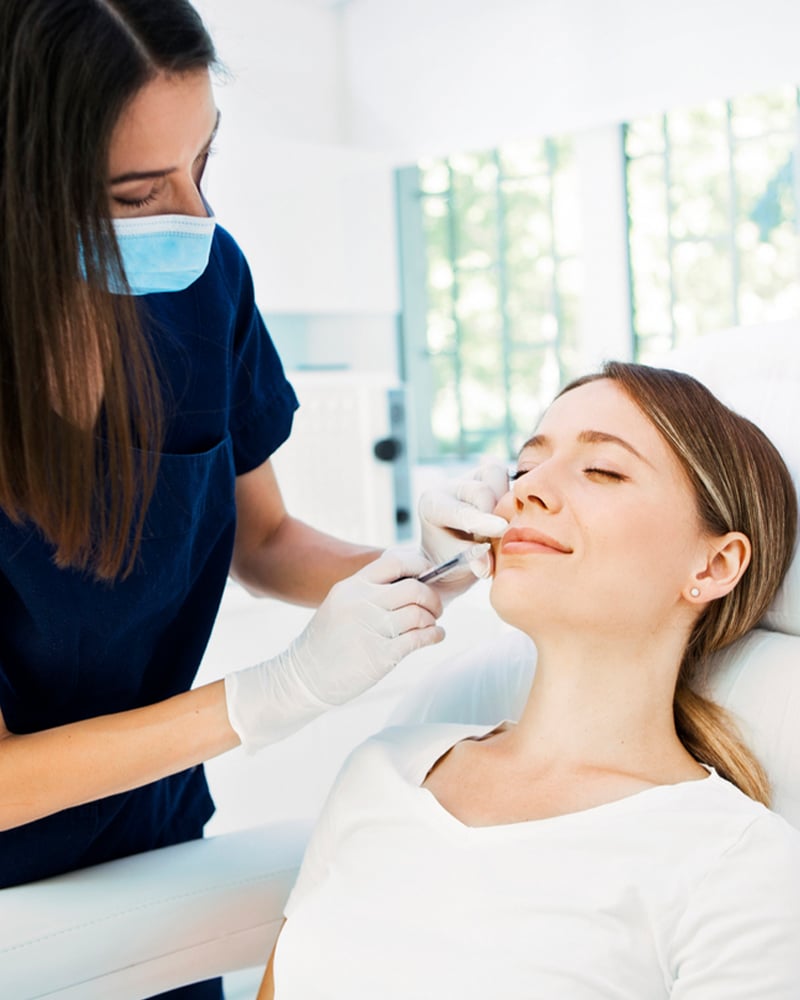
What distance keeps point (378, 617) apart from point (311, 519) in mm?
2191

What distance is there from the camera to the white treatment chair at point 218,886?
1.19m

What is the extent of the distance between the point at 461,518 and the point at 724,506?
287 millimetres

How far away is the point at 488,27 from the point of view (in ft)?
12.6

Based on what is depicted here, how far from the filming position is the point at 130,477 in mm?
1056

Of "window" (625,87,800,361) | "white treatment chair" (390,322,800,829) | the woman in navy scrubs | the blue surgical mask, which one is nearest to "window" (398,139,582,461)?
"window" (625,87,800,361)

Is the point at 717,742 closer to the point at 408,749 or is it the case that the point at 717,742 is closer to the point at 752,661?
→ the point at 752,661

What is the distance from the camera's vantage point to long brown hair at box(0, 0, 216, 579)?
3.10 feet

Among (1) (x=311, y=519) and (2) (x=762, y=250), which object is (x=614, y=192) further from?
→ (1) (x=311, y=519)

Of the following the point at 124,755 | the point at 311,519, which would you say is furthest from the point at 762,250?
the point at 124,755

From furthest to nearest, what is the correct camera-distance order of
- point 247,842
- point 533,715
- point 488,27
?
point 488,27 < point 247,842 < point 533,715

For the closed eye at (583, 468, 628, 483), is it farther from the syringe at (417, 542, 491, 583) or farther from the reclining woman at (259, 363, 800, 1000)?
the syringe at (417, 542, 491, 583)

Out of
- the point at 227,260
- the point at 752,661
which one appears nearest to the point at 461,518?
the point at 752,661

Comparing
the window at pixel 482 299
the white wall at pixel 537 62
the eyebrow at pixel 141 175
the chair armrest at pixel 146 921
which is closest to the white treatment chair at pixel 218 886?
the chair armrest at pixel 146 921

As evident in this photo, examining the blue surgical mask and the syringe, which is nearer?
the blue surgical mask
